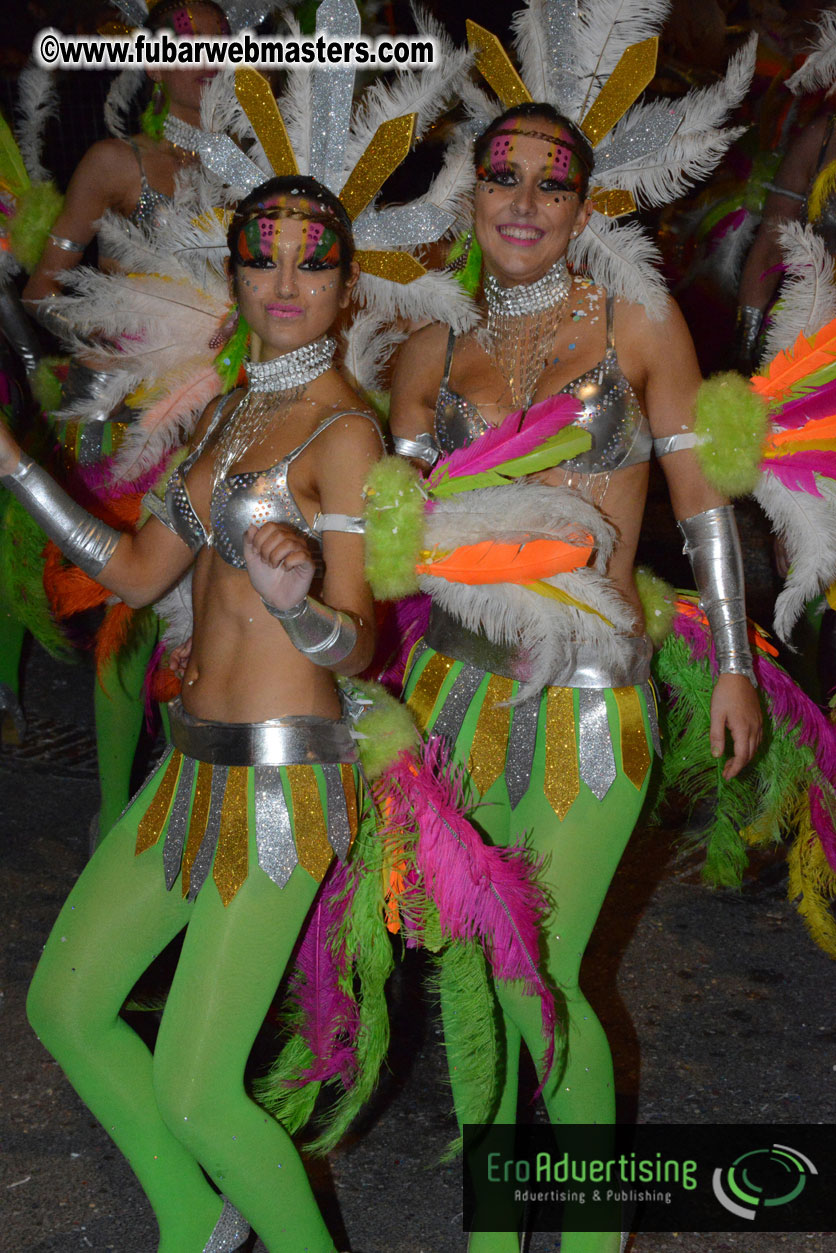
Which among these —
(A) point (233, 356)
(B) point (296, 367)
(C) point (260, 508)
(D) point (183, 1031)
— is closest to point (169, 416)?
Result: (A) point (233, 356)

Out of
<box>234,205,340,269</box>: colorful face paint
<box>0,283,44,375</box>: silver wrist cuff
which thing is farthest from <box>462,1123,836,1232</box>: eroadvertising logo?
<box>0,283,44,375</box>: silver wrist cuff

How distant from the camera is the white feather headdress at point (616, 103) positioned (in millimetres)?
2459

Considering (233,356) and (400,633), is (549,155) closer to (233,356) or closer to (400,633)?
(233,356)

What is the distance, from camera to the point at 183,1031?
2.07 m

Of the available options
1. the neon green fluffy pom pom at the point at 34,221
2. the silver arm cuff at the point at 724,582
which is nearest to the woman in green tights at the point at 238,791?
the silver arm cuff at the point at 724,582

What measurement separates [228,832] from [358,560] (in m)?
0.49

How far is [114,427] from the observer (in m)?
3.79

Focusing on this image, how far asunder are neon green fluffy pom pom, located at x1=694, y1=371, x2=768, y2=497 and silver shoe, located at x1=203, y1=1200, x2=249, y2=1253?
158 cm

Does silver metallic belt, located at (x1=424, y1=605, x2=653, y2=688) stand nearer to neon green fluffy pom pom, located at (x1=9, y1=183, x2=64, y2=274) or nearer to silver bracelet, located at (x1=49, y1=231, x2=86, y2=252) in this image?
silver bracelet, located at (x1=49, y1=231, x2=86, y2=252)

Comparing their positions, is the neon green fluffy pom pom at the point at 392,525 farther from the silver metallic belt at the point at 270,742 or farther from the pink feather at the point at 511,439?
the silver metallic belt at the point at 270,742

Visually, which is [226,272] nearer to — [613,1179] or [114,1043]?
[114,1043]

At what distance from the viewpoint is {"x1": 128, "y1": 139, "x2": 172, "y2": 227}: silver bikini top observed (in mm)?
3623

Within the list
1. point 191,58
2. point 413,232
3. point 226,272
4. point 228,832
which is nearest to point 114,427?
point 191,58

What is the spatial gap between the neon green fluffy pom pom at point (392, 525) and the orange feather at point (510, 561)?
8 cm
